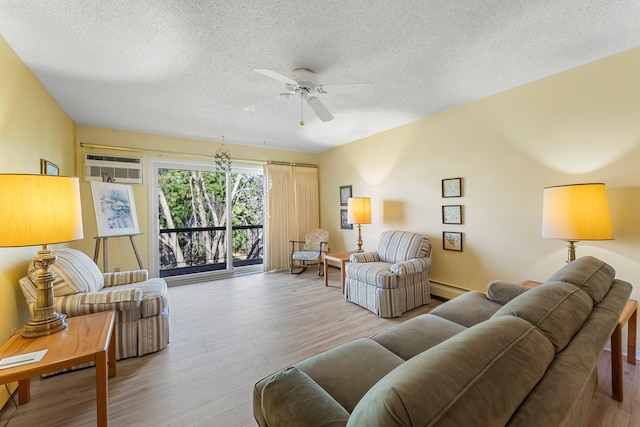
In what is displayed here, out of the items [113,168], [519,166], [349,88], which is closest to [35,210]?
[349,88]

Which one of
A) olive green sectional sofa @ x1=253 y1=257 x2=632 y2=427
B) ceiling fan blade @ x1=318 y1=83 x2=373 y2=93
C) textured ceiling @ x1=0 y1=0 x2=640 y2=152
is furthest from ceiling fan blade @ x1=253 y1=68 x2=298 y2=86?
olive green sectional sofa @ x1=253 y1=257 x2=632 y2=427

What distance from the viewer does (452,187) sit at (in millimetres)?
3428

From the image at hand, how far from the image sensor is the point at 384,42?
2.01 metres

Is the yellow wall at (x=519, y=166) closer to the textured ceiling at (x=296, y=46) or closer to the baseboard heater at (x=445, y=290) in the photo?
the baseboard heater at (x=445, y=290)

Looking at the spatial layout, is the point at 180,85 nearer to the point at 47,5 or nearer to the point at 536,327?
the point at 47,5

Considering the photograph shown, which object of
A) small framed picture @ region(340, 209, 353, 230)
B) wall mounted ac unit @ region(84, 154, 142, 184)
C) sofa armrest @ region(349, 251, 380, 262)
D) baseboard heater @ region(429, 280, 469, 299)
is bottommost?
baseboard heater @ region(429, 280, 469, 299)

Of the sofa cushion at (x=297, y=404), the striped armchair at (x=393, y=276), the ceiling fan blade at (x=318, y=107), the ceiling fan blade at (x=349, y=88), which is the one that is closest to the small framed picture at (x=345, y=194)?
the striped armchair at (x=393, y=276)

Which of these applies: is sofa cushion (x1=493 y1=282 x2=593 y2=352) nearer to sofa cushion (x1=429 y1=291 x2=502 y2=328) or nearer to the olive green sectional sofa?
the olive green sectional sofa

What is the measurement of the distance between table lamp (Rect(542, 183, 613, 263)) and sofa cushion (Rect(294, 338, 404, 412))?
5.71 feet

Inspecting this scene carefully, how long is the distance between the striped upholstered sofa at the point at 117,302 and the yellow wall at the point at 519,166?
131 inches

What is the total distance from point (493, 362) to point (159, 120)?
4.33 m

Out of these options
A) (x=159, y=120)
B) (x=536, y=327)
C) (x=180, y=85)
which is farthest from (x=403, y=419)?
(x=159, y=120)

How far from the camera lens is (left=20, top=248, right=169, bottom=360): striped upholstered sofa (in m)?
2.06

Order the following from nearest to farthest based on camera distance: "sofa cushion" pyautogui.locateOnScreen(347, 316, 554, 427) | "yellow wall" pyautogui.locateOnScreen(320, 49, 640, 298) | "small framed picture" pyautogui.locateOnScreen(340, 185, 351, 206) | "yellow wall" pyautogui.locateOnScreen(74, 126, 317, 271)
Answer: "sofa cushion" pyautogui.locateOnScreen(347, 316, 554, 427) < "yellow wall" pyautogui.locateOnScreen(320, 49, 640, 298) < "yellow wall" pyautogui.locateOnScreen(74, 126, 317, 271) < "small framed picture" pyautogui.locateOnScreen(340, 185, 351, 206)
